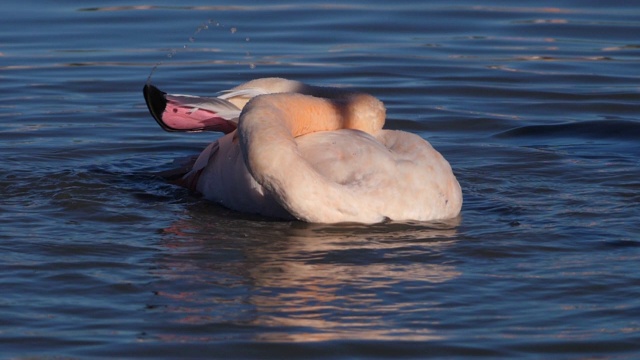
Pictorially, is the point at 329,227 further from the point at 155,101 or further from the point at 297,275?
the point at 155,101

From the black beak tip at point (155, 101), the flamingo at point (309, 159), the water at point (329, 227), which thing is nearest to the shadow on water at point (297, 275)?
the water at point (329, 227)

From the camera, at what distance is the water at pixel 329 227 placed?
528 centimetres

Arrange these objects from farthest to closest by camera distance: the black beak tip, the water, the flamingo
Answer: the black beak tip, the flamingo, the water

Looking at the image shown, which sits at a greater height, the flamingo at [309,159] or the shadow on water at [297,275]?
the flamingo at [309,159]

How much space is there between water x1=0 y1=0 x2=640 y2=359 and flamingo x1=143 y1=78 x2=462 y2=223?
0.16 m

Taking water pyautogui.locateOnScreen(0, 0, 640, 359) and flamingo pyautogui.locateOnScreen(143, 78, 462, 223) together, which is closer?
water pyautogui.locateOnScreen(0, 0, 640, 359)

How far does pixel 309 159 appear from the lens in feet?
22.2

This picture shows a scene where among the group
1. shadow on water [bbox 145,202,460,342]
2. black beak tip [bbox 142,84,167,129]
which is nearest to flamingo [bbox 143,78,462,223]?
black beak tip [bbox 142,84,167,129]

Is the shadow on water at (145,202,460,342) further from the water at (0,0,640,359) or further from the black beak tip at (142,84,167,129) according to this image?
the black beak tip at (142,84,167,129)

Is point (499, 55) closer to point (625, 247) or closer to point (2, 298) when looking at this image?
point (625, 247)

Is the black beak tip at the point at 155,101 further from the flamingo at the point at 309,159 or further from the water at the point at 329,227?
the water at the point at 329,227

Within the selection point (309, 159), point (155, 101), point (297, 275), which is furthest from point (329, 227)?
point (155, 101)

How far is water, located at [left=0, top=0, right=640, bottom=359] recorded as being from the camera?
5.28 meters

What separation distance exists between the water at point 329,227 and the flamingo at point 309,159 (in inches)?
6.2
